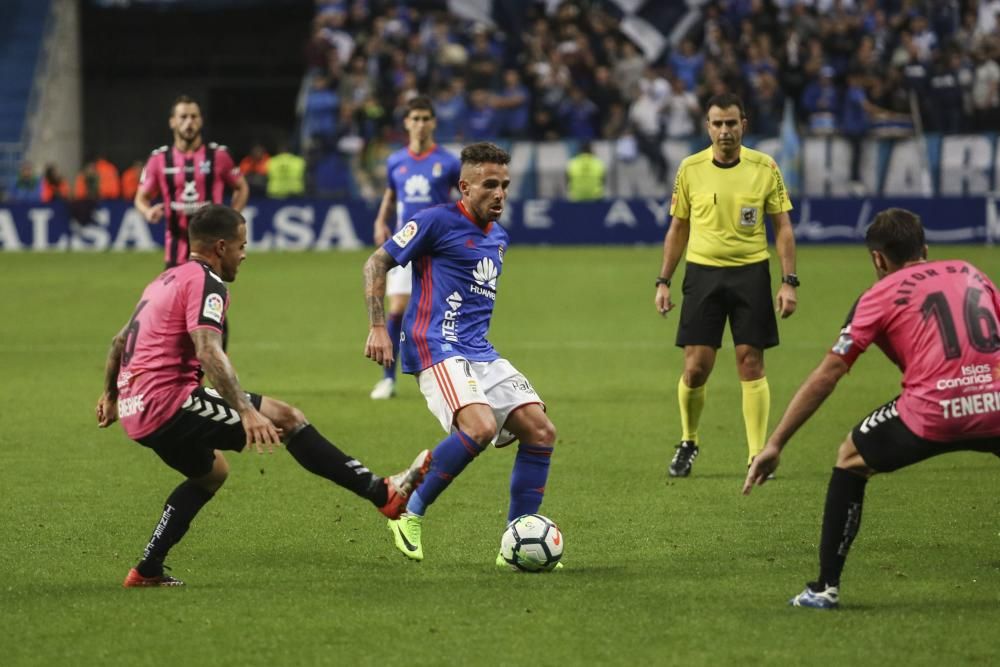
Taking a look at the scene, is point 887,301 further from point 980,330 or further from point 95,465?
point 95,465

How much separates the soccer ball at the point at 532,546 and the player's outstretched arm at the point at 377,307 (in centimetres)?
94

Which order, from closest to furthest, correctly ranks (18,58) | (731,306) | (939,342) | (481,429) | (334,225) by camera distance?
1. (939,342)
2. (481,429)
3. (731,306)
4. (334,225)
5. (18,58)

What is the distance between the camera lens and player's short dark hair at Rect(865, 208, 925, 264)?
19.4 feet

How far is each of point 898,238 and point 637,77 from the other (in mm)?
25148

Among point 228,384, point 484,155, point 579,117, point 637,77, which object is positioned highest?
point 637,77

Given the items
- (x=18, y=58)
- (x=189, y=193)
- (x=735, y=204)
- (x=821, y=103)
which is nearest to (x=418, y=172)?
(x=189, y=193)

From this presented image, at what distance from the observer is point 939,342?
582 centimetres

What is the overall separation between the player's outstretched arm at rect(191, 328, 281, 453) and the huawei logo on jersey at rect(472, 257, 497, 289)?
4.89 ft

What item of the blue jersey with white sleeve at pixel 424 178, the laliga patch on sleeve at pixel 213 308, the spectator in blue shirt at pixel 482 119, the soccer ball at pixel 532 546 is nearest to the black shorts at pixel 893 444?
the soccer ball at pixel 532 546

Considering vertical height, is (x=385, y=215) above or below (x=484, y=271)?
below

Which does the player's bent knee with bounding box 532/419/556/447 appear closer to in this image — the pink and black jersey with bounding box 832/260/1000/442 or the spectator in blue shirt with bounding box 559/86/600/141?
the pink and black jersey with bounding box 832/260/1000/442

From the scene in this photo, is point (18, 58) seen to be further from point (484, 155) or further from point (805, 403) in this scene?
point (805, 403)

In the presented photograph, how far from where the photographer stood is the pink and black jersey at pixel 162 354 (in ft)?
20.9

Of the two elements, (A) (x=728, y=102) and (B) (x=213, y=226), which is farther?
(A) (x=728, y=102)
